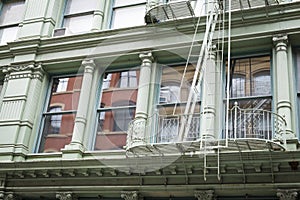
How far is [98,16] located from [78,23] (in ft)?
3.43

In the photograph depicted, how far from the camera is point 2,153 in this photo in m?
12.1

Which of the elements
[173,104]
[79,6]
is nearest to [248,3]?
[173,104]

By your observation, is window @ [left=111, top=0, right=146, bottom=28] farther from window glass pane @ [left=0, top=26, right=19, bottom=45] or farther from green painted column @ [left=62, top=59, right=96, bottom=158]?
window glass pane @ [left=0, top=26, right=19, bottom=45]

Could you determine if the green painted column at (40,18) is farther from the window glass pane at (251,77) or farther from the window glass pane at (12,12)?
the window glass pane at (251,77)

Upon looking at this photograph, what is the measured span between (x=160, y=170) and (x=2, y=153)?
15.5 ft

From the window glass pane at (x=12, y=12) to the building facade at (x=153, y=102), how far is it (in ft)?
3.50

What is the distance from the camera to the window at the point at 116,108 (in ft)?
39.0

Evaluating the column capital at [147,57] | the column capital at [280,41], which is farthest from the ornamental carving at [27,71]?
the column capital at [280,41]

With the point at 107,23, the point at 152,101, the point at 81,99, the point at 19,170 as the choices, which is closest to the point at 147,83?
the point at 152,101

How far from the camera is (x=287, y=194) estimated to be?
911 cm

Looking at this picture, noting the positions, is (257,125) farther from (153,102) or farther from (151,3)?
(151,3)

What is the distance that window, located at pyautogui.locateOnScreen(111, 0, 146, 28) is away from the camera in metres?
13.6

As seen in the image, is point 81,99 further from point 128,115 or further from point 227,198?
point 227,198

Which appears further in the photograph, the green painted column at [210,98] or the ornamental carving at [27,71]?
the ornamental carving at [27,71]
